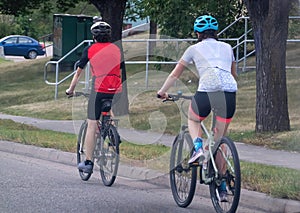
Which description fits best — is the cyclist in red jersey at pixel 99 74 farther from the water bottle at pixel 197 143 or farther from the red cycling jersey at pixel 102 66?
the water bottle at pixel 197 143

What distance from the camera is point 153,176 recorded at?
10.1 metres

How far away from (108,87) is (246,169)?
2080 millimetres

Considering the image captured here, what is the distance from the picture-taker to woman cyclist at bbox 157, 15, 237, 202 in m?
7.70

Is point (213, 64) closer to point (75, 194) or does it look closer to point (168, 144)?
point (75, 194)

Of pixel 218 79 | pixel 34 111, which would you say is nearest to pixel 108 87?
pixel 218 79

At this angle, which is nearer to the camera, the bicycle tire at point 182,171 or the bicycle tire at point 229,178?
the bicycle tire at point 229,178

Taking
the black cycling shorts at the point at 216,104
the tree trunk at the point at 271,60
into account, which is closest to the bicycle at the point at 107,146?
the black cycling shorts at the point at 216,104

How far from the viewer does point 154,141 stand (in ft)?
42.5

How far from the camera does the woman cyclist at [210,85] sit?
25.3ft

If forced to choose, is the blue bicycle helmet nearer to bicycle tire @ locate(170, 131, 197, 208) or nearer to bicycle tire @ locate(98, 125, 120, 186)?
bicycle tire @ locate(170, 131, 197, 208)

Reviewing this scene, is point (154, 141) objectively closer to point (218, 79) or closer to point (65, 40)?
point (218, 79)

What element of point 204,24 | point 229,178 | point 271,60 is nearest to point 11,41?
point 271,60

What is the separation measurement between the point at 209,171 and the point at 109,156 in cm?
215

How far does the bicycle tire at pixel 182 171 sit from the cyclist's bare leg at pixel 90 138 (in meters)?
1.59
